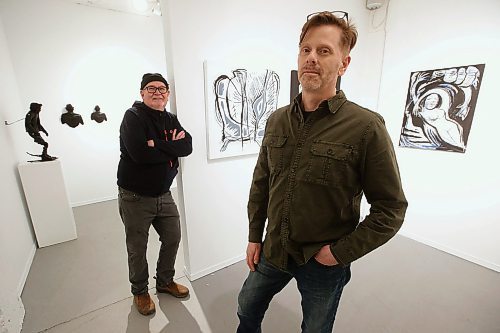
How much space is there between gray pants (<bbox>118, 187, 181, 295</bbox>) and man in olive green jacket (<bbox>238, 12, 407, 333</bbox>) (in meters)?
0.91

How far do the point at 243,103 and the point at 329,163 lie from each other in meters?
1.28

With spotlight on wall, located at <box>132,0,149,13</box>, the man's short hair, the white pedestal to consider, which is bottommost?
the white pedestal

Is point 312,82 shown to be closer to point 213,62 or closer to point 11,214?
point 213,62

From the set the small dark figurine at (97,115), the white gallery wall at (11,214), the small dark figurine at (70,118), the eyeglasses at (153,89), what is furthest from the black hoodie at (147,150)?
Answer: the small dark figurine at (97,115)

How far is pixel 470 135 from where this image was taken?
2.26m

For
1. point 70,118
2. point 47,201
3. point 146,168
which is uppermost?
point 70,118

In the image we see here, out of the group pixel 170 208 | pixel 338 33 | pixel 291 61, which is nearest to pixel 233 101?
pixel 291 61

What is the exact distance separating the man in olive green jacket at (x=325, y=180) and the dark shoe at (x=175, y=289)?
112 cm

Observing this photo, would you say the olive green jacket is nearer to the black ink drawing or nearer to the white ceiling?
the black ink drawing

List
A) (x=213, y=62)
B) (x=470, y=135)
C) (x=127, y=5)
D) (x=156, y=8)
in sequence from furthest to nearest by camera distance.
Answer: (x=156, y=8) < (x=127, y=5) < (x=470, y=135) < (x=213, y=62)

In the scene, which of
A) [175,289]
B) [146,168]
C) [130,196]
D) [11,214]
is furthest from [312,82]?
[11,214]

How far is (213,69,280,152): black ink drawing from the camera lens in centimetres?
192

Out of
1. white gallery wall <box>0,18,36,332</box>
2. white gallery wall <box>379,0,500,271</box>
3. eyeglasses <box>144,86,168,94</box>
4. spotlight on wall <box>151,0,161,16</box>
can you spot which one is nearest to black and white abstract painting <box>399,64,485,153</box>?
white gallery wall <box>379,0,500,271</box>

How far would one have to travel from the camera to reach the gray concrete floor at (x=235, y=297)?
5.47 feet
